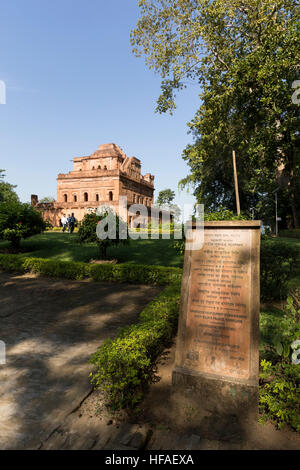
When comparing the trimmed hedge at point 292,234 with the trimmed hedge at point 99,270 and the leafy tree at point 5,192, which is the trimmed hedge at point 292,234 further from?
the leafy tree at point 5,192

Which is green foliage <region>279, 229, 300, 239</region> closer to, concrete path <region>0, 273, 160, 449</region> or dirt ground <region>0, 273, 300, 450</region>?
concrete path <region>0, 273, 160, 449</region>

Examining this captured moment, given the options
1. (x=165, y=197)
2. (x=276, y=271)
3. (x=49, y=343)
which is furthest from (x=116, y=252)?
(x=165, y=197)

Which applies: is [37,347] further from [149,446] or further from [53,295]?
[53,295]

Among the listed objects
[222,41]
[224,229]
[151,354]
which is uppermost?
[222,41]

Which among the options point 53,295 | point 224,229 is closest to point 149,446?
point 224,229

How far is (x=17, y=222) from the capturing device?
45.0 ft

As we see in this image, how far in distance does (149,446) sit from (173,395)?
0.76 metres

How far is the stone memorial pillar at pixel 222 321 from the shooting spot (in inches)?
119

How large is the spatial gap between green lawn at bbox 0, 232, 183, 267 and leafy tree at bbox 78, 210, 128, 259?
94cm

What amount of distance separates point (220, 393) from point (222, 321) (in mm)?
750

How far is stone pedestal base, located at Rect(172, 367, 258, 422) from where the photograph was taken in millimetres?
2910

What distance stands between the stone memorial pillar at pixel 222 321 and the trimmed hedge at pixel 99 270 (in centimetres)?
539

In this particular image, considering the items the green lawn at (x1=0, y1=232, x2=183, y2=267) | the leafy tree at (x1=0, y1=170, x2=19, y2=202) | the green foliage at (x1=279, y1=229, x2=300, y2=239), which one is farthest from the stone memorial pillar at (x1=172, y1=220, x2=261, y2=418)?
the leafy tree at (x1=0, y1=170, x2=19, y2=202)

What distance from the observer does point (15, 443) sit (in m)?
2.51
